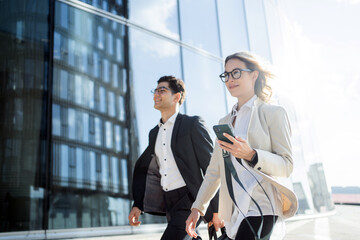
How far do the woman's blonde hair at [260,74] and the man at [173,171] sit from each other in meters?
0.98

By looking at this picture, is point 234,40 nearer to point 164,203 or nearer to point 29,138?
point 29,138

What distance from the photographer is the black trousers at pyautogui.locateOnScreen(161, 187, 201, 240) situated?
2545 millimetres

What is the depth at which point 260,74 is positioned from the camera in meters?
1.98

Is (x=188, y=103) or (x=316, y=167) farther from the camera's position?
(x=316, y=167)

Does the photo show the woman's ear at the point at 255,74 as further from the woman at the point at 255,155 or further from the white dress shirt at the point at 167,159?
the white dress shirt at the point at 167,159

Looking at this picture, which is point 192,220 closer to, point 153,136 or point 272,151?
point 272,151

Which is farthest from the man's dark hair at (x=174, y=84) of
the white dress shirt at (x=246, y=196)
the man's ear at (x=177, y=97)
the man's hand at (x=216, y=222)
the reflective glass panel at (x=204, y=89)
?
the reflective glass panel at (x=204, y=89)

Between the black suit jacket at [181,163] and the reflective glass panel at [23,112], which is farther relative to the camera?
the reflective glass panel at [23,112]

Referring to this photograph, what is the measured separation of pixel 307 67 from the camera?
50.6 feet

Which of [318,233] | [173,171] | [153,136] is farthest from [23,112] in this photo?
[318,233]

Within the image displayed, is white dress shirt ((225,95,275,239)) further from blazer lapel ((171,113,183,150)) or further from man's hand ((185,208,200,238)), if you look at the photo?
blazer lapel ((171,113,183,150))

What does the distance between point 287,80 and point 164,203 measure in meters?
11.7

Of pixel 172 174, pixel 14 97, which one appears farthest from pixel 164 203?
pixel 14 97

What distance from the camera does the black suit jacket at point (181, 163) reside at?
2.78 meters
